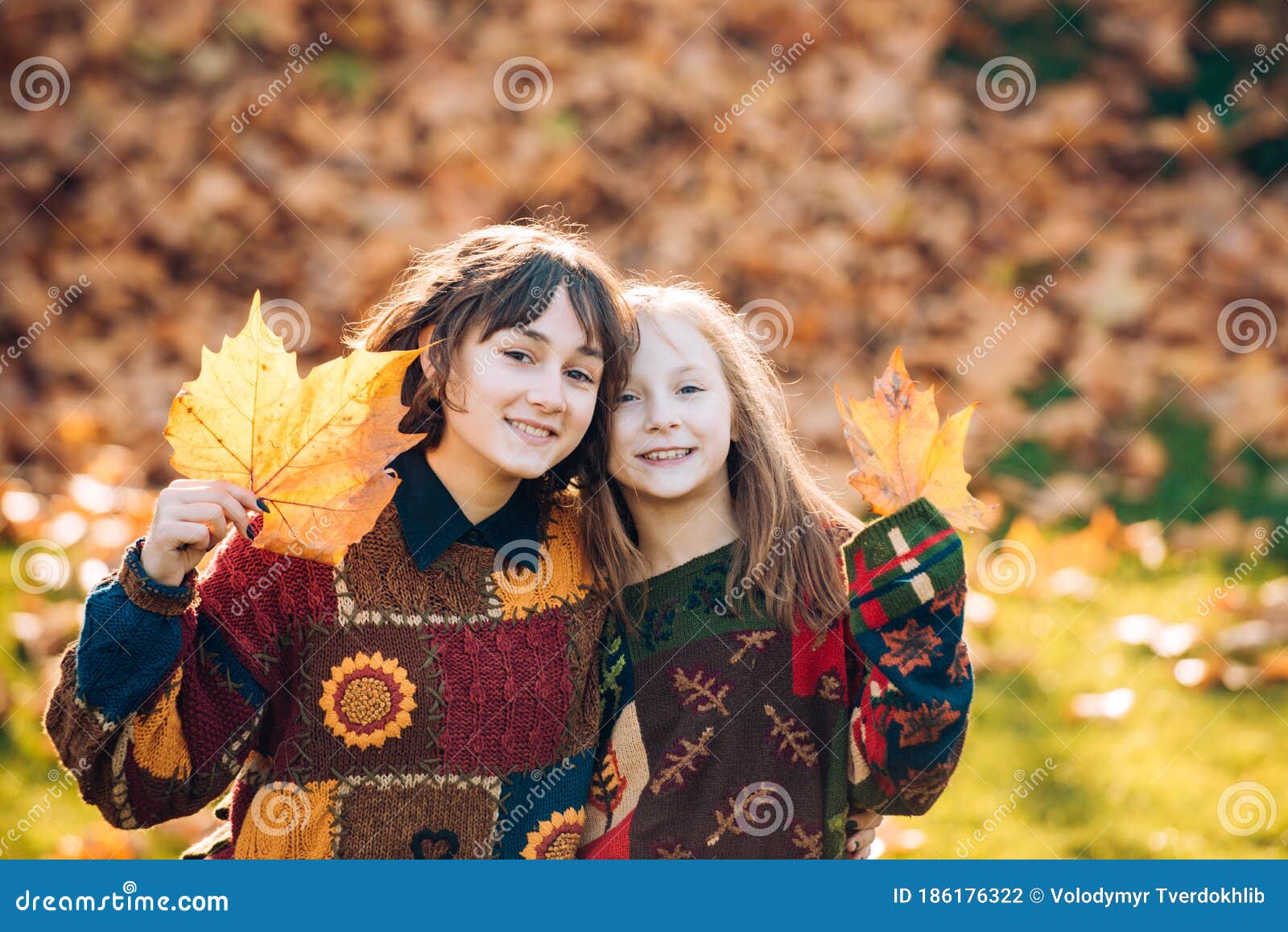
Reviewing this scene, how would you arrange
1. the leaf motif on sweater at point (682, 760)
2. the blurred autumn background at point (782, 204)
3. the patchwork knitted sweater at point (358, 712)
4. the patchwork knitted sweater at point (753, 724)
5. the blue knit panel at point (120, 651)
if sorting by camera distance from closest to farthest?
1. the blue knit panel at point (120, 651)
2. the patchwork knitted sweater at point (358, 712)
3. the patchwork knitted sweater at point (753, 724)
4. the leaf motif on sweater at point (682, 760)
5. the blurred autumn background at point (782, 204)

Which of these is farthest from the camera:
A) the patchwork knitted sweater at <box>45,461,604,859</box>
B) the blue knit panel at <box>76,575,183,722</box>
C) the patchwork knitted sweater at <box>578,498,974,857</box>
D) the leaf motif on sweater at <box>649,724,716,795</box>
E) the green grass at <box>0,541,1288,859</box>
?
the green grass at <box>0,541,1288,859</box>

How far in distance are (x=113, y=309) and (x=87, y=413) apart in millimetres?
435

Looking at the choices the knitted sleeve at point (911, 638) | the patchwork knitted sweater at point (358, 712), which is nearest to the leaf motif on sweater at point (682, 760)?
the patchwork knitted sweater at point (358, 712)

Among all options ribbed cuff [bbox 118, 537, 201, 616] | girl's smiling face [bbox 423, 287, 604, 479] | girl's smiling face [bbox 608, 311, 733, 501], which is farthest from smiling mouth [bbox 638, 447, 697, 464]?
ribbed cuff [bbox 118, 537, 201, 616]

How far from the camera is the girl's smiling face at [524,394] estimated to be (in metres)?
1.70

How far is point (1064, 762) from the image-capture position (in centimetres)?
260

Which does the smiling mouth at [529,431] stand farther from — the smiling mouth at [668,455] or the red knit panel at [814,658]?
the red knit panel at [814,658]

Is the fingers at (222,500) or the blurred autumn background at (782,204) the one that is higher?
the blurred autumn background at (782,204)

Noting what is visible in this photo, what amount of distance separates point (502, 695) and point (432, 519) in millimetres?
262

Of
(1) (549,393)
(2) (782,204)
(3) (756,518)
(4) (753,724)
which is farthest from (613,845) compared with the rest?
(2) (782,204)

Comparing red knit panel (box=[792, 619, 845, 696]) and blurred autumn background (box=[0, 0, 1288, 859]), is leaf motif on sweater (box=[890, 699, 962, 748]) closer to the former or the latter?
red knit panel (box=[792, 619, 845, 696])

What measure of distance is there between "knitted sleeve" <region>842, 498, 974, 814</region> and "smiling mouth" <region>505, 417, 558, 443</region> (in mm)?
449

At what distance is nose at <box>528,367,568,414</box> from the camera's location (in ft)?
5.57

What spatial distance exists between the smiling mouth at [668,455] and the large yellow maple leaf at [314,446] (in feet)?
1.33
